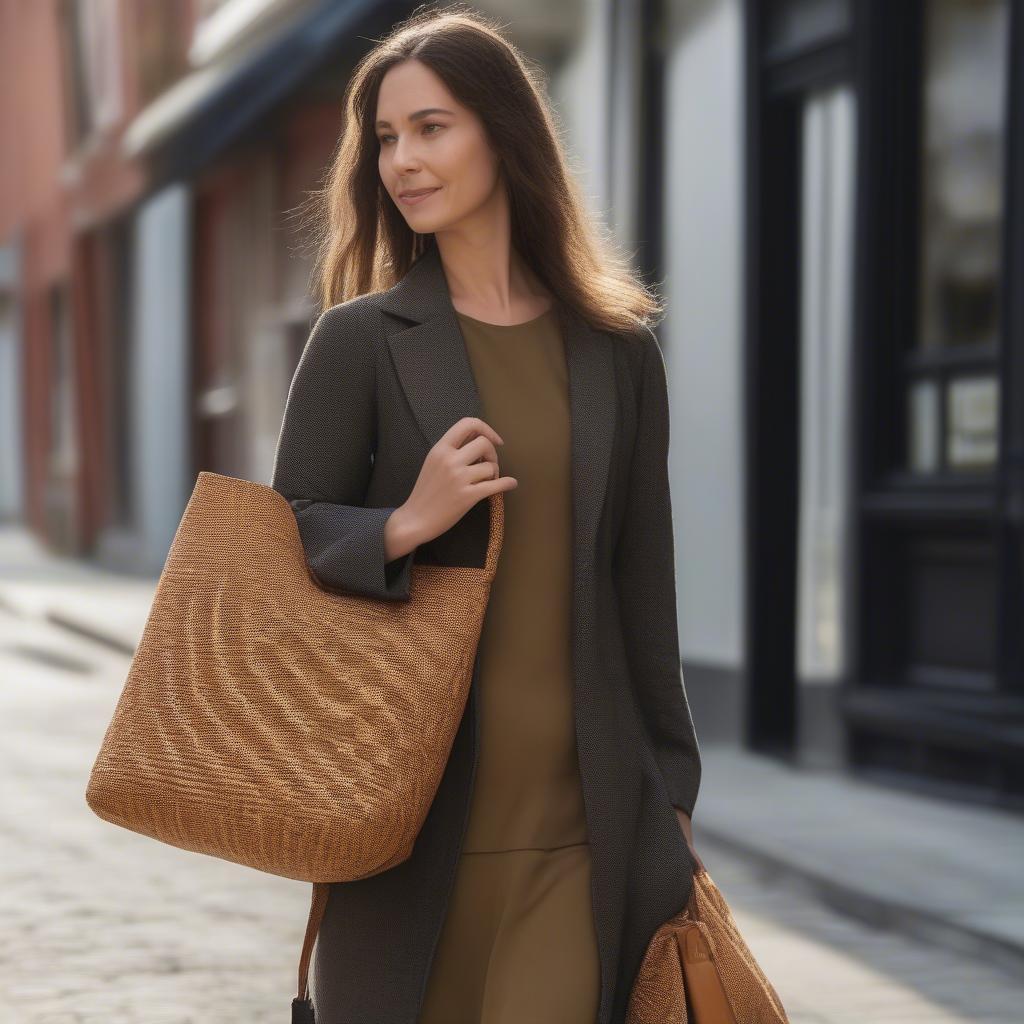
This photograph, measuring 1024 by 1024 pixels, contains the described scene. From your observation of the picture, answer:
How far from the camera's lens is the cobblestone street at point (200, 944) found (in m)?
4.70

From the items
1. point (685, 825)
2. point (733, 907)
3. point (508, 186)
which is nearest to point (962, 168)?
point (733, 907)

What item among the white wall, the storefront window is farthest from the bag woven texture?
the white wall

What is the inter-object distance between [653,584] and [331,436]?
50 centimetres

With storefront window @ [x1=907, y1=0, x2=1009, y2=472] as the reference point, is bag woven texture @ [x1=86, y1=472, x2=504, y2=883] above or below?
below

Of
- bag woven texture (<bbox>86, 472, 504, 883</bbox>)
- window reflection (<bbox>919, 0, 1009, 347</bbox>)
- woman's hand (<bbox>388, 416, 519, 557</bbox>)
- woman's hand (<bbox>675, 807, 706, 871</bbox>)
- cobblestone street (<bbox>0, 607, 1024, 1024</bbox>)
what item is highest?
window reflection (<bbox>919, 0, 1009, 347</bbox>)

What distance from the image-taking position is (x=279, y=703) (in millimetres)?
2264

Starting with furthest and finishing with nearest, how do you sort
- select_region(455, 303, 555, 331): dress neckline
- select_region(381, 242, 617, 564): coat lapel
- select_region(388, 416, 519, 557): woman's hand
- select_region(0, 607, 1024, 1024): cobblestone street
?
select_region(0, 607, 1024, 1024): cobblestone street, select_region(455, 303, 555, 331): dress neckline, select_region(381, 242, 617, 564): coat lapel, select_region(388, 416, 519, 557): woman's hand

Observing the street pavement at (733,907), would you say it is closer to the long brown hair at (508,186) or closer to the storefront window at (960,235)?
the storefront window at (960,235)

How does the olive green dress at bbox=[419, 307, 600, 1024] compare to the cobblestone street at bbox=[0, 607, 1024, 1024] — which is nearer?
the olive green dress at bbox=[419, 307, 600, 1024]

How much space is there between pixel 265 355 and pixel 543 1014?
15.7 m

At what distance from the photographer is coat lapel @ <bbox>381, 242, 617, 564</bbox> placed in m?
2.49

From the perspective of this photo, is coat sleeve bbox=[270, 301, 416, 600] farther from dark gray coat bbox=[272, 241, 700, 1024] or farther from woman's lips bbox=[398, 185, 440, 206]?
woman's lips bbox=[398, 185, 440, 206]

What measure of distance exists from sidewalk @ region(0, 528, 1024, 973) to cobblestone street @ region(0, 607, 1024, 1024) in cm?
8

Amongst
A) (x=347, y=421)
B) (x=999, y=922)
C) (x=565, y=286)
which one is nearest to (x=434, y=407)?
(x=347, y=421)
